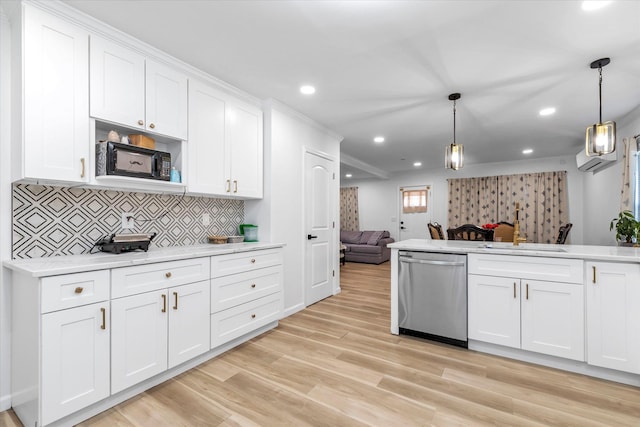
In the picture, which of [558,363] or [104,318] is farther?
[558,363]

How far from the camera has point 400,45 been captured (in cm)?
223

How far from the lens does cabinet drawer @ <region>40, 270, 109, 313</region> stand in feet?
4.91

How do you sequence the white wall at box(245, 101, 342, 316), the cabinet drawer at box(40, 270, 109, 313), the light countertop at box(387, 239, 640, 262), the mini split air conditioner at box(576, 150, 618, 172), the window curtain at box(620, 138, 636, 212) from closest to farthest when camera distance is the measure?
the cabinet drawer at box(40, 270, 109, 313) < the light countertop at box(387, 239, 640, 262) < the white wall at box(245, 101, 342, 316) < the window curtain at box(620, 138, 636, 212) < the mini split air conditioner at box(576, 150, 618, 172)

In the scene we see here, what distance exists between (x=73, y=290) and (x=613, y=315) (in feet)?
11.8

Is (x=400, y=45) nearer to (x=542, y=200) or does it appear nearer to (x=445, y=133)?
(x=445, y=133)

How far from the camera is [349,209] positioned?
955cm

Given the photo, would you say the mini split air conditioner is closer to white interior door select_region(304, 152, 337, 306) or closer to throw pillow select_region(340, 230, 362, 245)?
white interior door select_region(304, 152, 337, 306)

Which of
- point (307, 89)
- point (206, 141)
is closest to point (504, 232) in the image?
point (307, 89)

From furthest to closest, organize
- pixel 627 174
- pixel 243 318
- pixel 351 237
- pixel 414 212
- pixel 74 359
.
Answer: pixel 414 212 → pixel 351 237 → pixel 627 174 → pixel 243 318 → pixel 74 359

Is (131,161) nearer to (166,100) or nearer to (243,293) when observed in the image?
(166,100)

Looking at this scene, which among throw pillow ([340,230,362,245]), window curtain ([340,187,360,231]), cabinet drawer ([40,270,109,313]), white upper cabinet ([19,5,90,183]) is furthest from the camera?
window curtain ([340,187,360,231])

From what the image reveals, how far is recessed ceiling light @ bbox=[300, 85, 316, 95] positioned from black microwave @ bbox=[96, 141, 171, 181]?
1520 mm

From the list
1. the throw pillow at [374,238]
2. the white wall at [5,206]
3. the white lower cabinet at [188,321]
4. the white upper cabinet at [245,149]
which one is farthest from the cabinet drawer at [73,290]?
the throw pillow at [374,238]

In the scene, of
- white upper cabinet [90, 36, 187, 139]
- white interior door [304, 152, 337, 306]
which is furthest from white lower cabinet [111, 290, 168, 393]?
white interior door [304, 152, 337, 306]
